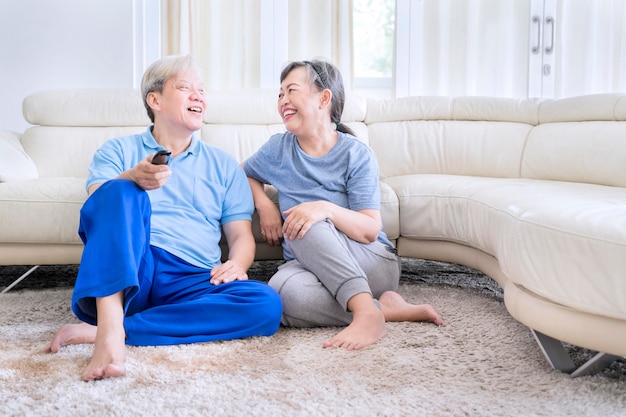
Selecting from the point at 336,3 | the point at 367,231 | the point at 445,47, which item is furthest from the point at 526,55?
the point at 367,231

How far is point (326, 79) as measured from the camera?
1882 millimetres

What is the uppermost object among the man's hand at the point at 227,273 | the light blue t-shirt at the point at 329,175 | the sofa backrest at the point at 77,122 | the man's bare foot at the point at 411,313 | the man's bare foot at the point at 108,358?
the sofa backrest at the point at 77,122

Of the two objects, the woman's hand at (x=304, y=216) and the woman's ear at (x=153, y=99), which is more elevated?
the woman's ear at (x=153, y=99)

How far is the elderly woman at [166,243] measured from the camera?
1.31 metres

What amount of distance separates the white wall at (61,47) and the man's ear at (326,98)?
218cm

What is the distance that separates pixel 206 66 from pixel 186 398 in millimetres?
3141

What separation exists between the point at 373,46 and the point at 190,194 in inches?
107

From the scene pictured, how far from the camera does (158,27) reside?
3.82m

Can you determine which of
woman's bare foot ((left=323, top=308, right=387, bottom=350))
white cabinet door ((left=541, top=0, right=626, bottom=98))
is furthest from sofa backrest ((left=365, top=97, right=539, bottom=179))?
white cabinet door ((left=541, top=0, right=626, bottom=98))

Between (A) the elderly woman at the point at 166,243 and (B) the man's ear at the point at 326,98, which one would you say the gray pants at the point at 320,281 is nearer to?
(A) the elderly woman at the point at 166,243

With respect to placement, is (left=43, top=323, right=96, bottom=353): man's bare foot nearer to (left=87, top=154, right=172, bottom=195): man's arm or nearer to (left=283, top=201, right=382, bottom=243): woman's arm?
(left=87, top=154, right=172, bottom=195): man's arm

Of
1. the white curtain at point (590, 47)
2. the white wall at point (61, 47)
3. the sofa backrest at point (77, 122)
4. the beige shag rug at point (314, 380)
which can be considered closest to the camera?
the beige shag rug at point (314, 380)

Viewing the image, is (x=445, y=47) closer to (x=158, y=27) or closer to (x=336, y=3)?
(x=336, y=3)

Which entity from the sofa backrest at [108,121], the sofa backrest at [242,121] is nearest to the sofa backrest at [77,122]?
the sofa backrest at [108,121]
